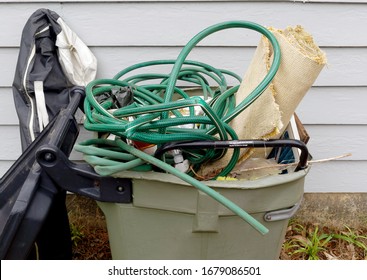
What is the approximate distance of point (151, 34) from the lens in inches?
70.6

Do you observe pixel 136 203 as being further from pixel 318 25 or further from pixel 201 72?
pixel 318 25

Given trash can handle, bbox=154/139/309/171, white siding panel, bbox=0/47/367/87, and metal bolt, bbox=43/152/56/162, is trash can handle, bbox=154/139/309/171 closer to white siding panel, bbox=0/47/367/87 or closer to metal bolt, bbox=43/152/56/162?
metal bolt, bbox=43/152/56/162

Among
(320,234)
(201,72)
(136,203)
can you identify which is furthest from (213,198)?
(320,234)

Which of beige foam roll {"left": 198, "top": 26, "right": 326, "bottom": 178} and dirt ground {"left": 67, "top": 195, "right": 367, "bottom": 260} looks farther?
dirt ground {"left": 67, "top": 195, "right": 367, "bottom": 260}

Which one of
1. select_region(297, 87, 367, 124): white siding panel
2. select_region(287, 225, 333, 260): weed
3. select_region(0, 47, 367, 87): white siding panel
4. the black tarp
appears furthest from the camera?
select_region(287, 225, 333, 260): weed

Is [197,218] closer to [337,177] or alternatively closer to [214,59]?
[214,59]

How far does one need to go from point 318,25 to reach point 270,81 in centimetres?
73

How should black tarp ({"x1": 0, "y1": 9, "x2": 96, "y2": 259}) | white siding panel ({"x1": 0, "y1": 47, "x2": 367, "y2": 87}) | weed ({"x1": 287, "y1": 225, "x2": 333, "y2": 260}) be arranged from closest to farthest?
black tarp ({"x1": 0, "y1": 9, "x2": 96, "y2": 259})
white siding panel ({"x1": 0, "y1": 47, "x2": 367, "y2": 87})
weed ({"x1": 287, "y1": 225, "x2": 333, "y2": 260})

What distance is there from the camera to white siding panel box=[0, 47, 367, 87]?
182 cm

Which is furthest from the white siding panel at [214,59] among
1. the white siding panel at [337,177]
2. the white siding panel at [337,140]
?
the white siding panel at [337,177]

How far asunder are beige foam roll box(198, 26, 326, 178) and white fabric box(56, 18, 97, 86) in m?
0.69

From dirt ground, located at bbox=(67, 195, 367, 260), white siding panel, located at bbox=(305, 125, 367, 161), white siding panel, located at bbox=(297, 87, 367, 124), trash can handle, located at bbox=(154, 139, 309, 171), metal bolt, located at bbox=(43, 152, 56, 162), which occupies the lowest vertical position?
dirt ground, located at bbox=(67, 195, 367, 260)

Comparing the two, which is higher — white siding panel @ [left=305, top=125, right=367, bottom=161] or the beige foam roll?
the beige foam roll

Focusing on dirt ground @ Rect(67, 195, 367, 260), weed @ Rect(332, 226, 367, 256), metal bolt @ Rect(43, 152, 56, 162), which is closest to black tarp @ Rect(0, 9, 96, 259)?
dirt ground @ Rect(67, 195, 367, 260)
